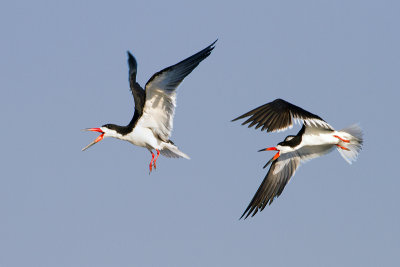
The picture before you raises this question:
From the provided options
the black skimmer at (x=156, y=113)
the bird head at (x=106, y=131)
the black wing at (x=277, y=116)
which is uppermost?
the black wing at (x=277, y=116)

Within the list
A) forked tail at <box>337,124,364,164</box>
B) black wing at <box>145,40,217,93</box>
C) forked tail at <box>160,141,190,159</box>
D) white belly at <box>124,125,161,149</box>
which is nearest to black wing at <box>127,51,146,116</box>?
white belly at <box>124,125,161,149</box>

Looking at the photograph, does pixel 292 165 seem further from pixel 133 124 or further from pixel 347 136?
pixel 133 124

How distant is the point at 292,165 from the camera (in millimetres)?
18766

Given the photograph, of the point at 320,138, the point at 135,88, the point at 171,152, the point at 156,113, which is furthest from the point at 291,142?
the point at 135,88

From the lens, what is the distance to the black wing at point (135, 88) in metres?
17.4

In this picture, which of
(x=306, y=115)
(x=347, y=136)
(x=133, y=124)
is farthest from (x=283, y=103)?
(x=133, y=124)

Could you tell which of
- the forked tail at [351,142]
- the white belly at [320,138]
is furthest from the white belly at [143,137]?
the forked tail at [351,142]

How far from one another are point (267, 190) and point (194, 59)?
4236 mm

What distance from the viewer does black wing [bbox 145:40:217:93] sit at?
Answer: 51.8 ft

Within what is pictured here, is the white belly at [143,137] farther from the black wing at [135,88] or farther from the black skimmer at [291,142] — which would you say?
the black skimmer at [291,142]

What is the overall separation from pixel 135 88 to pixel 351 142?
4.91 m

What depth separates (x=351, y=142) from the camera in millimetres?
18016

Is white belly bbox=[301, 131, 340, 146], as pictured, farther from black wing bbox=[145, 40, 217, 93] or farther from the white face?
the white face

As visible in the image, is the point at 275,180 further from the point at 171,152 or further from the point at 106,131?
the point at 106,131
